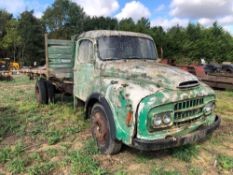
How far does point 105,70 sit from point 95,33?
40.7 inches

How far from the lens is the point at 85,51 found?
18.0 feet

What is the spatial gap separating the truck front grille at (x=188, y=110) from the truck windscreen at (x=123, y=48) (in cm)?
174

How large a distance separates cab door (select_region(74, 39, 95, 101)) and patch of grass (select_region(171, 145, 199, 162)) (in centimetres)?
204

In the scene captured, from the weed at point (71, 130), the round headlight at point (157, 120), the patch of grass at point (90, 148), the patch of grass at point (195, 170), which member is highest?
the round headlight at point (157, 120)

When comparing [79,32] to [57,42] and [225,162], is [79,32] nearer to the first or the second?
[57,42]

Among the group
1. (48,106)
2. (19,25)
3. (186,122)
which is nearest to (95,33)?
(186,122)

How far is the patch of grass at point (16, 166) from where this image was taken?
3827mm

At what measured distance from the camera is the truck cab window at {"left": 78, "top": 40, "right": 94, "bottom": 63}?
523 centimetres

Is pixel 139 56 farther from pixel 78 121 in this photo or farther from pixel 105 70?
pixel 78 121

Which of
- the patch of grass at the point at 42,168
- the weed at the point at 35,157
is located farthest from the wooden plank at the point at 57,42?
the patch of grass at the point at 42,168

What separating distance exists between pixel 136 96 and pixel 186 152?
157cm

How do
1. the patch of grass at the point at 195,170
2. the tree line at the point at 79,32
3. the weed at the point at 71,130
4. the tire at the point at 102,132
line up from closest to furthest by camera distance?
the patch of grass at the point at 195,170
the tire at the point at 102,132
the weed at the point at 71,130
the tree line at the point at 79,32

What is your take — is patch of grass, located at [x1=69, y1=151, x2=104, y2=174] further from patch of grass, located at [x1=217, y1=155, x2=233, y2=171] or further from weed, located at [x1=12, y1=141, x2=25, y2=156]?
patch of grass, located at [x1=217, y1=155, x2=233, y2=171]

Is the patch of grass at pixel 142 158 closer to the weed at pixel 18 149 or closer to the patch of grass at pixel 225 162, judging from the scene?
the patch of grass at pixel 225 162
